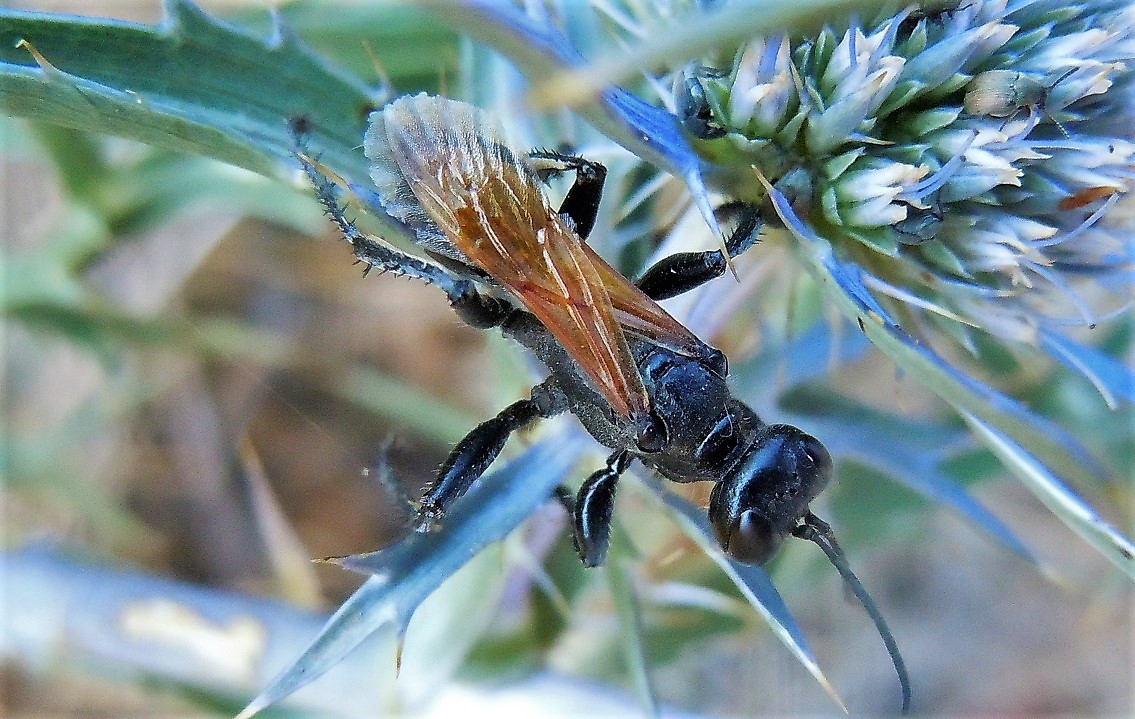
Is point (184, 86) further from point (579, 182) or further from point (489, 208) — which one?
point (579, 182)

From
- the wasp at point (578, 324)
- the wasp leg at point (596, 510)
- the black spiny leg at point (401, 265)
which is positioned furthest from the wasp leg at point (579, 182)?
the wasp leg at point (596, 510)

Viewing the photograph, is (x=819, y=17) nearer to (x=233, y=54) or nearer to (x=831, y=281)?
(x=831, y=281)

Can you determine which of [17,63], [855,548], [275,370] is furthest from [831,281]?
[275,370]

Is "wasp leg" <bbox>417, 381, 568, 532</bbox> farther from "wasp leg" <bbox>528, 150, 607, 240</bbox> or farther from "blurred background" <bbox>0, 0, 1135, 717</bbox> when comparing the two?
"wasp leg" <bbox>528, 150, 607, 240</bbox>

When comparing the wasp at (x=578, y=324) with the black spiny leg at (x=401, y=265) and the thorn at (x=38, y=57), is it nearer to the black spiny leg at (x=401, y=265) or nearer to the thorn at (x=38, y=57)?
the black spiny leg at (x=401, y=265)

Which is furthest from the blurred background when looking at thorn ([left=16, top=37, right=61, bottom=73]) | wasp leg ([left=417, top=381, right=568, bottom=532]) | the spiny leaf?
thorn ([left=16, top=37, right=61, bottom=73])
